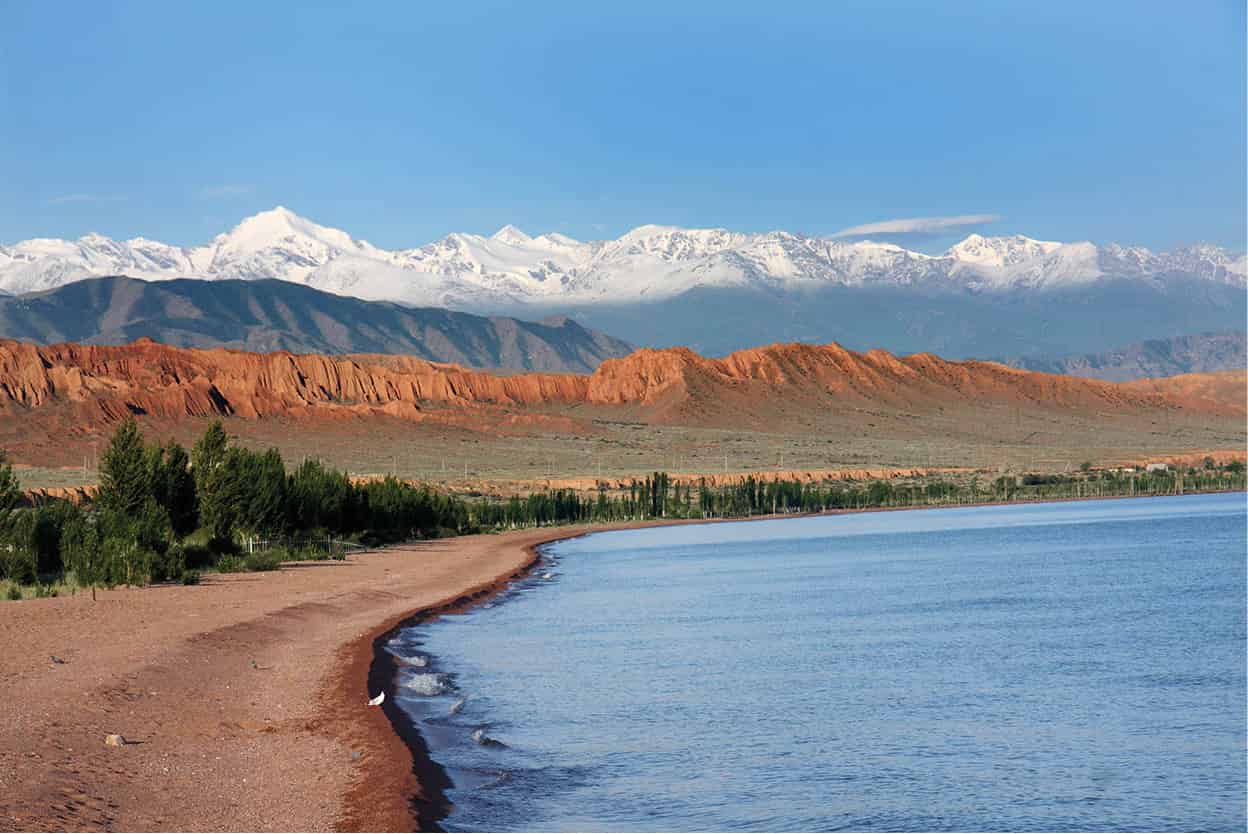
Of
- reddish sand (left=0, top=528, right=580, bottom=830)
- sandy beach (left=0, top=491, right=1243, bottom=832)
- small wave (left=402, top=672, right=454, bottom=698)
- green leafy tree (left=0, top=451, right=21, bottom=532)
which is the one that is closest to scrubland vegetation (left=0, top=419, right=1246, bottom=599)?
green leafy tree (left=0, top=451, right=21, bottom=532)

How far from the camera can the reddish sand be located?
14664mm

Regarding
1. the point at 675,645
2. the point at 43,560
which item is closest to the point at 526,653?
the point at 675,645

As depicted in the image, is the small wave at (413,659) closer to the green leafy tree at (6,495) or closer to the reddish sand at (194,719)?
the reddish sand at (194,719)

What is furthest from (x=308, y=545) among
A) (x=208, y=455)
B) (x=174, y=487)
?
(x=174, y=487)

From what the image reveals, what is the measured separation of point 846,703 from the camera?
23578 mm

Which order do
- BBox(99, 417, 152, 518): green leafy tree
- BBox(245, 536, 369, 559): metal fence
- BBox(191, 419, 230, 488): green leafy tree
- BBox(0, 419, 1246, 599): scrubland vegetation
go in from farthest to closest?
1. BBox(245, 536, 369, 559): metal fence
2. BBox(191, 419, 230, 488): green leafy tree
3. BBox(99, 417, 152, 518): green leafy tree
4. BBox(0, 419, 1246, 599): scrubland vegetation

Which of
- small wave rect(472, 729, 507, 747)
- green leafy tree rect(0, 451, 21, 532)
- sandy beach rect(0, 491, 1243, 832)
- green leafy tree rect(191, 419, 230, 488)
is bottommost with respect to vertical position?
small wave rect(472, 729, 507, 747)

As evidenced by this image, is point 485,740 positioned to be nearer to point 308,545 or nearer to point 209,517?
point 209,517

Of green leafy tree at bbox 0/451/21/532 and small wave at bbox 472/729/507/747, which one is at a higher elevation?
green leafy tree at bbox 0/451/21/532

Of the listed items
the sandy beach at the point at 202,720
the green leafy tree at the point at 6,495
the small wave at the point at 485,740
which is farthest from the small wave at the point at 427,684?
the green leafy tree at the point at 6,495

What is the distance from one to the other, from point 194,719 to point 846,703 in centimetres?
1055

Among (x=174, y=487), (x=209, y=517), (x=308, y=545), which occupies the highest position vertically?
(x=174, y=487)

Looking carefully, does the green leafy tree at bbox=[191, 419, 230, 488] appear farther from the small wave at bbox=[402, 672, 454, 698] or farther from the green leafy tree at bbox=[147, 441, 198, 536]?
the small wave at bbox=[402, 672, 454, 698]

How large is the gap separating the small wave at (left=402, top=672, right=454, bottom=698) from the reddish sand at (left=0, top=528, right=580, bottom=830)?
0.89m
